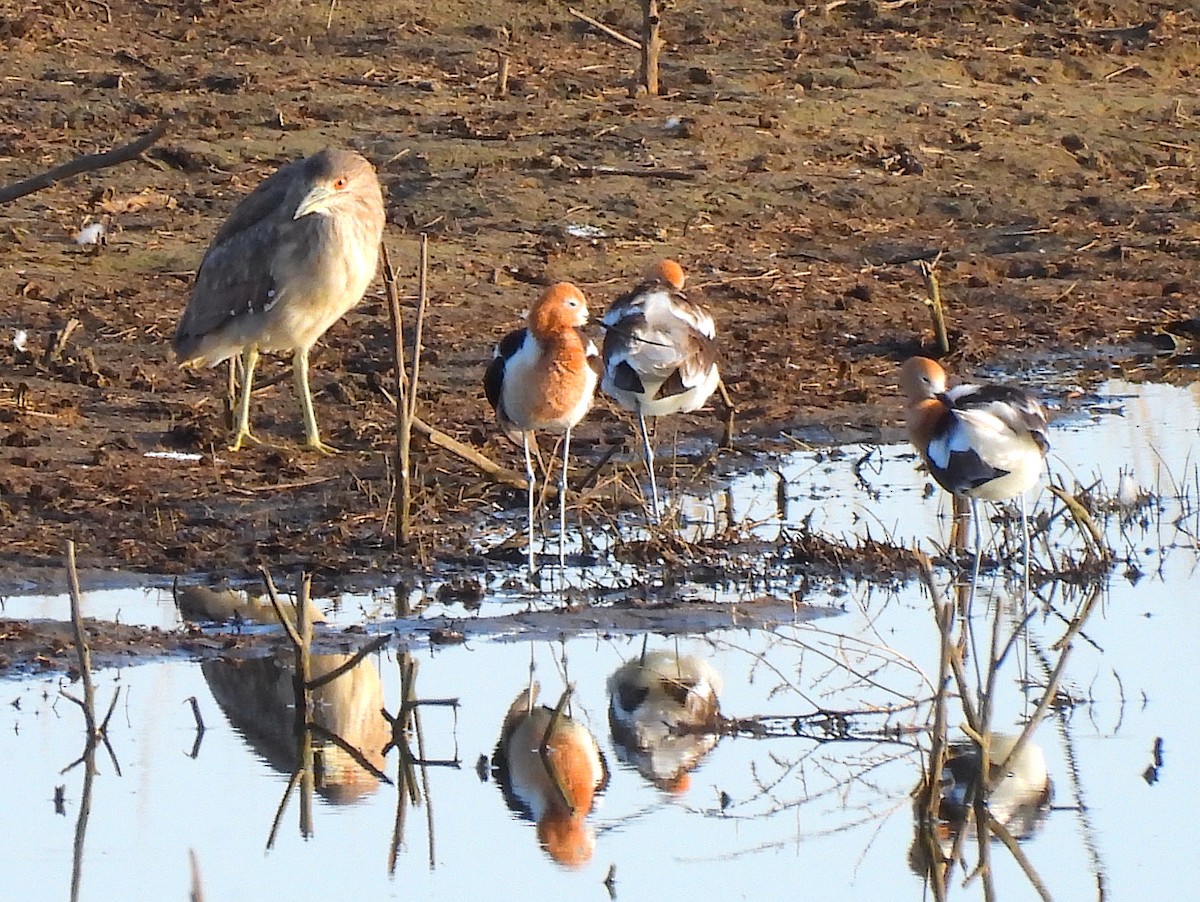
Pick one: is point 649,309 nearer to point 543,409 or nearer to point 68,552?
point 543,409

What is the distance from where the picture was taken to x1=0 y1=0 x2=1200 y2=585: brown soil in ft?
31.9

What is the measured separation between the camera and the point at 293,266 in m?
9.94

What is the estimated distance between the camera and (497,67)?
15.9 meters

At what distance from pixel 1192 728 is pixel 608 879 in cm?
203

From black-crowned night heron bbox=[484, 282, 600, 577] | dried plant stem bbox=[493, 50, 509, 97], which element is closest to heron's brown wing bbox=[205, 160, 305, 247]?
black-crowned night heron bbox=[484, 282, 600, 577]

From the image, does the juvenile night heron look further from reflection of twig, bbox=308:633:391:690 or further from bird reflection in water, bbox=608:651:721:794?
reflection of twig, bbox=308:633:391:690

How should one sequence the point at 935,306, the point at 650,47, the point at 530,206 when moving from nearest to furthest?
1. the point at 935,306
2. the point at 530,206
3. the point at 650,47

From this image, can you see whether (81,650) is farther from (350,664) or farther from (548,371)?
(548,371)

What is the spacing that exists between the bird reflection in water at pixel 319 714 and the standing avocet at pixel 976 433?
2076mm

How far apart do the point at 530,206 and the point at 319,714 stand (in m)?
7.35

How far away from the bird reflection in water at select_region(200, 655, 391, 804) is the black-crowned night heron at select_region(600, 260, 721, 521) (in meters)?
1.89

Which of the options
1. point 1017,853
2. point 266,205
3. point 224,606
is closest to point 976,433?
point 1017,853

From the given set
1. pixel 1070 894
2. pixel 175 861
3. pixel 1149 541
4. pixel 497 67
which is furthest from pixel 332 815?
pixel 497 67

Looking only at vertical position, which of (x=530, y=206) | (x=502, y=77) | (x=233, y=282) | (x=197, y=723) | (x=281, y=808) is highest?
(x=502, y=77)
